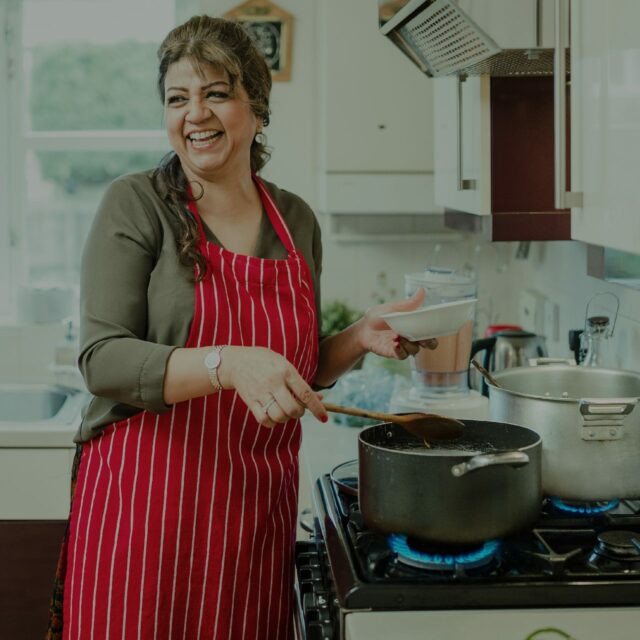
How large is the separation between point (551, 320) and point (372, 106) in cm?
78

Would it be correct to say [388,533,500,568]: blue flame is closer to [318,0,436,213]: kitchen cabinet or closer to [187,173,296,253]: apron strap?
[187,173,296,253]: apron strap

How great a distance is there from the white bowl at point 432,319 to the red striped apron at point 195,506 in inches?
8.7

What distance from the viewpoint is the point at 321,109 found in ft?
9.84

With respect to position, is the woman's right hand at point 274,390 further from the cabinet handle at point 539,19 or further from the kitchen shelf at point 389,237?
the kitchen shelf at point 389,237

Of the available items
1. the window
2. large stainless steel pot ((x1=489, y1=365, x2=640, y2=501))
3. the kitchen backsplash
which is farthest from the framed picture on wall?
large stainless steel pot ((x1=489, y1=365, x2=640, y2=501))

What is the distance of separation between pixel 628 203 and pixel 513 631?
0.52 m

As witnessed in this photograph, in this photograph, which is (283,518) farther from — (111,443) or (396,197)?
(396,197)

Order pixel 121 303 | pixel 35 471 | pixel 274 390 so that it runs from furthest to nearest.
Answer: pixel 35 471, pixel 121 303, pixel 274 390

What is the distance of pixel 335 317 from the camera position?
121 inches

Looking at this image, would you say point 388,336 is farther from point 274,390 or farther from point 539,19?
point 539,19

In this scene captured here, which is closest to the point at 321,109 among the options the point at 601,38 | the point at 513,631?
the point at 601,38

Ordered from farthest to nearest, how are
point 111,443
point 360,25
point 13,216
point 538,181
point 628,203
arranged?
point 13,216
point 360,25
point 538,181
point 111,443
point 628,203

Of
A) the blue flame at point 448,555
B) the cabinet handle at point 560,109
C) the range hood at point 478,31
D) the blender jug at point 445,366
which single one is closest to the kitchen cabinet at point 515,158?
the range hood at point 478,31

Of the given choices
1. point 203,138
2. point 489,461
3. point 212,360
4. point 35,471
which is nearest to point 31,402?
point 35,471
